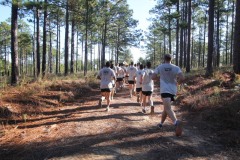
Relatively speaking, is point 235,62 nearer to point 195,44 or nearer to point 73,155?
point 73,155

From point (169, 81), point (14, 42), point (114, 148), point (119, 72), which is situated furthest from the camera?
point (119, 72)

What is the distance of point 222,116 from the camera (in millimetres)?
8695

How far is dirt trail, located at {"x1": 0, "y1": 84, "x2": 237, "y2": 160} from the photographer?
5996mm

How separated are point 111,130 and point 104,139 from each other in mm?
945

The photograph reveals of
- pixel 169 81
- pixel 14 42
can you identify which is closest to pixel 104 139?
pixel 169 81

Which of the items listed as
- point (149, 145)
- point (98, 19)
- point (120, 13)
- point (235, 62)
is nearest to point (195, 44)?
point (120, 13)

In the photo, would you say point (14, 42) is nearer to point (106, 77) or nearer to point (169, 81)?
point (106, 77)

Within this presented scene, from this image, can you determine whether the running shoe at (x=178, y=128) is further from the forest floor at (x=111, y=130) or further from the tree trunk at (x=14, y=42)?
the tree trunk at (x=14, y=42)

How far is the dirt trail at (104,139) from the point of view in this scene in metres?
6.00

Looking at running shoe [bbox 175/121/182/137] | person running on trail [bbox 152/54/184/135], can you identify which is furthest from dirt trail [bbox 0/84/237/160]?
person running on trail [bbox 152/54/184/135]

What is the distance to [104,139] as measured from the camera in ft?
23.1

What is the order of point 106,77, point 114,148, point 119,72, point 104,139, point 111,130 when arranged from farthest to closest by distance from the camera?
point 119,72, point 106,77, point 111,130, point 104,139, point 114,148

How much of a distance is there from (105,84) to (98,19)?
67.4 feet

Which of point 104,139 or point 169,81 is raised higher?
point 169,81
